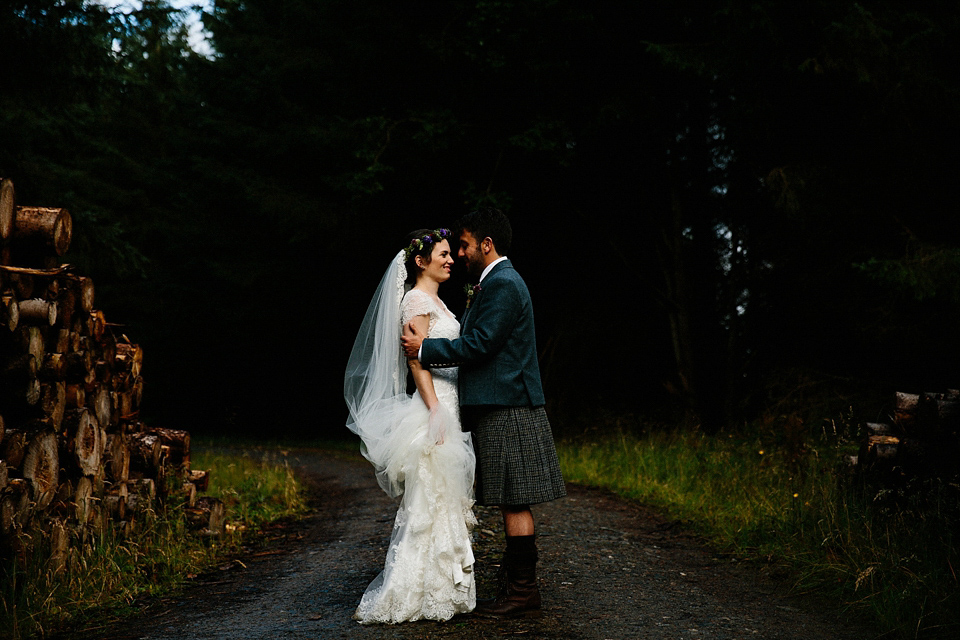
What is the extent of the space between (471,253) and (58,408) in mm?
2837

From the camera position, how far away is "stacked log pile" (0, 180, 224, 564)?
4.42m

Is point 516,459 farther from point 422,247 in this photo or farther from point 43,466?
point 43,466

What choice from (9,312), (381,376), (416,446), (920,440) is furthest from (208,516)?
(920,440)

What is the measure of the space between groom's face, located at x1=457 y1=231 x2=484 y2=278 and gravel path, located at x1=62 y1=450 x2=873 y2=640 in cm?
189

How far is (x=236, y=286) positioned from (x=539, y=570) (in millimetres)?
14773

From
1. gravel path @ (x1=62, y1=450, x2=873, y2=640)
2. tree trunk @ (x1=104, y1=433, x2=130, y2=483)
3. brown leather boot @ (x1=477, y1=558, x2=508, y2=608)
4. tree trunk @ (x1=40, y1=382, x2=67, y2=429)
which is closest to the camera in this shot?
gravel path @ (x1=62, y1=450, x2=873, y2=640)

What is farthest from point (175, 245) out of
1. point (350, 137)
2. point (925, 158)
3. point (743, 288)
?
point (925, 158)

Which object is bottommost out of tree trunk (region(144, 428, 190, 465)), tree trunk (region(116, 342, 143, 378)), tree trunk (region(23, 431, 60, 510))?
tree trunk (region(144, 428, 190, 465))

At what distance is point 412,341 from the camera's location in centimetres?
421

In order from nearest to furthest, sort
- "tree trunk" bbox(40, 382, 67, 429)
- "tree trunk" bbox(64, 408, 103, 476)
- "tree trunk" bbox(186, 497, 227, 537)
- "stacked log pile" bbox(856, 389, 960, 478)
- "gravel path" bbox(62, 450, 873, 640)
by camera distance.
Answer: "gravel path" bbox(62, 450, 873, 640), "tree trunk" bbox(40, 382, 67, 429), "tree trunk" bbox(64, 408, 103, 476), "stacked log pile" bbox(856, 389, 960, 478), "tree trunk" bbox(186, 497, 227, 537)

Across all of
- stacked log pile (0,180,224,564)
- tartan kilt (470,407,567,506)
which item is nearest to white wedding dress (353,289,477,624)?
tartan kilt (470,407,567,506)

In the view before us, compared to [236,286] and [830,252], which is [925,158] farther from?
[236,286]

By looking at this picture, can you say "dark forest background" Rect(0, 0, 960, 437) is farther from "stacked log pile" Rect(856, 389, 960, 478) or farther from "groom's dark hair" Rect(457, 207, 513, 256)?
"groom's dark hair" Rect(457, 207, 513, 256)

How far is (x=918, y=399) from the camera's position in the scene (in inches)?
216
